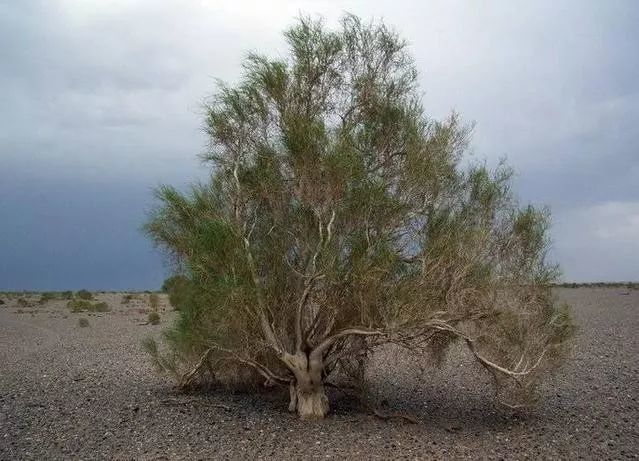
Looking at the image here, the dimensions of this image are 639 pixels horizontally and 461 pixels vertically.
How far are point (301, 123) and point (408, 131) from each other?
219 centimetres

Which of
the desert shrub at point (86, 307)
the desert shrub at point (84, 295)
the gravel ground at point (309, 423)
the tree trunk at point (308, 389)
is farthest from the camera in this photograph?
the desert shrub at point (84, 295)

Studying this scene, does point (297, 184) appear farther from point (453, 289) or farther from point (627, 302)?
point (627, 302)

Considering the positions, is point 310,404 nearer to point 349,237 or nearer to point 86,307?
point 349,237

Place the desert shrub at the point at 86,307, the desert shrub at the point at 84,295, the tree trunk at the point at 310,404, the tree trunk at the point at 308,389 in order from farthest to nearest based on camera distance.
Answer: the desert shrub at the point at 84,295 < the desert shrub at the point at 86,307 < the tree trunk at the point at 310,404 < the tree trunk at the point at 308,389

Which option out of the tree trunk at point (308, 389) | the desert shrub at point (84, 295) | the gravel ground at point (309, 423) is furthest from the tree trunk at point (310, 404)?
the desert shrub at point (84, 295)

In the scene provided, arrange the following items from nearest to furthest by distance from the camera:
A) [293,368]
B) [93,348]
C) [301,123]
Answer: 1. [301,123]
2. [293,368]
3. [93,348]

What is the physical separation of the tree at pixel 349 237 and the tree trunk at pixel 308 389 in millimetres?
25

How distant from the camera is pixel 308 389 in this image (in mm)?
14094

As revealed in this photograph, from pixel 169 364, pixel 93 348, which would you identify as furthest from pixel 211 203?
pixel 93 348

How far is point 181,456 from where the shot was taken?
12.0 metres

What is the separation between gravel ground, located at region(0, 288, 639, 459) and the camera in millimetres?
12391

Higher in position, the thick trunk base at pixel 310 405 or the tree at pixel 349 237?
the tree at pixel 349 237

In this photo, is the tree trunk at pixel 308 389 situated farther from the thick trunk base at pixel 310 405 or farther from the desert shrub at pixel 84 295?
the desert shrub at pixel 84 295

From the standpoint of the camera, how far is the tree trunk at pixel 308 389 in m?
13.9
